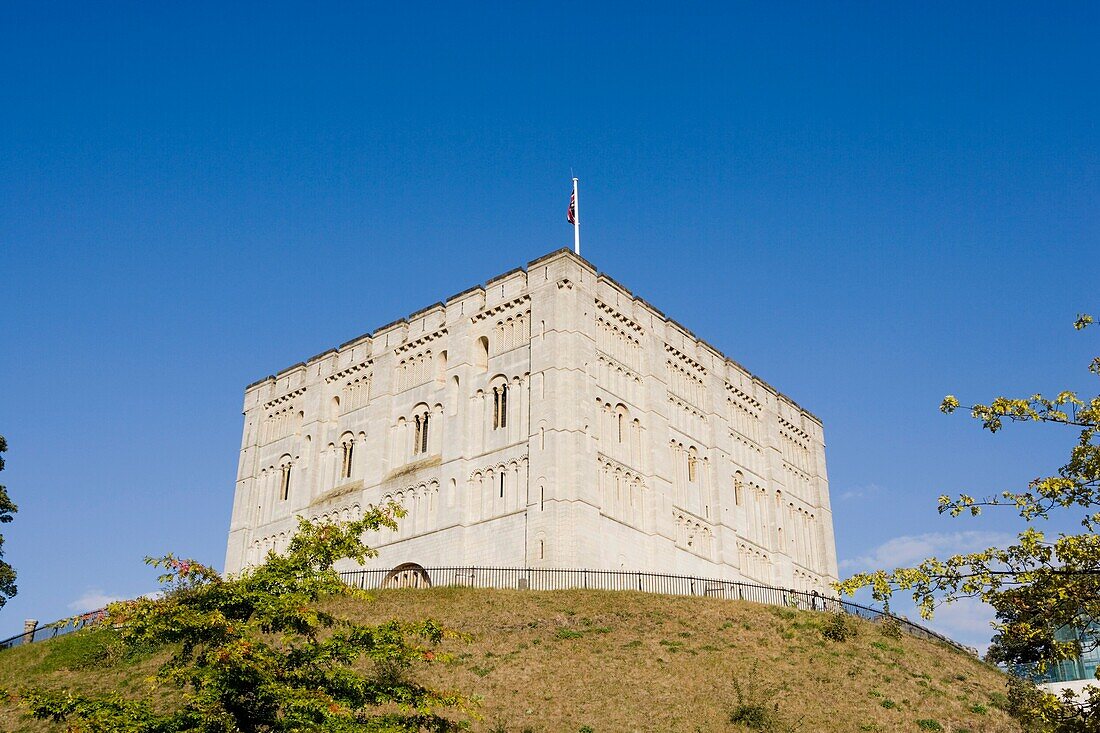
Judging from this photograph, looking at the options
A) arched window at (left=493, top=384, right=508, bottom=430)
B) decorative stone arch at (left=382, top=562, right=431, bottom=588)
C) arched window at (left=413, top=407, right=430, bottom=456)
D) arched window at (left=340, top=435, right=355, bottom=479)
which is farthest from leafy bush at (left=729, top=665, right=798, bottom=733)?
arched window at (left=340, top=435, right=355, bottom=479)

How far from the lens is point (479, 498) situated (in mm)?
47281

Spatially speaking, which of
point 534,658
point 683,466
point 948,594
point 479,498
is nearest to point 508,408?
point 479,498

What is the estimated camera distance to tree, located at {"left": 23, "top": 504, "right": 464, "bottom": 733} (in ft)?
54.3

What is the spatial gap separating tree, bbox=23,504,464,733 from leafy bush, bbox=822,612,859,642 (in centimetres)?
1820

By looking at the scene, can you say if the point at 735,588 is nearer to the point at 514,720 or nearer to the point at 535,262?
the point at 535,262

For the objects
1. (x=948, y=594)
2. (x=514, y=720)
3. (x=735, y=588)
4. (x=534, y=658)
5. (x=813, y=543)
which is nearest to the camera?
(x=948, y=594)

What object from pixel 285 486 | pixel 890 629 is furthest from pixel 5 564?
pixel 890 629

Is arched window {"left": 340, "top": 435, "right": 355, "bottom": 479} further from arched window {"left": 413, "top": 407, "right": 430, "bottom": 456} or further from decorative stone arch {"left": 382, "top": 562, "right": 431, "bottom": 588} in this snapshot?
decorative stone arch {"left": 382, "top": 562, "right": 431, "bottom": 588}

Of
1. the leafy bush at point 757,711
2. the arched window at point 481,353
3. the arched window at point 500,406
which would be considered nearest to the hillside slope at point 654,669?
the leafy bush at point 757,711

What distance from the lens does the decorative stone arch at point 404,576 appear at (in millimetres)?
46950

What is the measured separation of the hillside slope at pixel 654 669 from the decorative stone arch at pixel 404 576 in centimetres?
738

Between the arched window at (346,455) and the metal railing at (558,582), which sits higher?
the arched window at (346,455)

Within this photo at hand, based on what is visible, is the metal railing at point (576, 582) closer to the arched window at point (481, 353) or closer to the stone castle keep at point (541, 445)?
the stone castle keep at point (541, 445)

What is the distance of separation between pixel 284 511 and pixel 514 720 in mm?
32182
